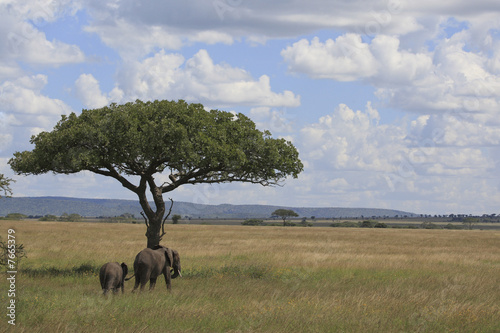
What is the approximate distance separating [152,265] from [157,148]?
6.18 meters

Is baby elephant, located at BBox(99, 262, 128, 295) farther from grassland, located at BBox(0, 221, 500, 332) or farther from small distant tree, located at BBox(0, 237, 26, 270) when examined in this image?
small distant tree, located at BBox(0, 237, 26, 270)

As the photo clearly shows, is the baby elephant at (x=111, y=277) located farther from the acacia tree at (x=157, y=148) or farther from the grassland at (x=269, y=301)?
the acacia tree at (x=157, y=148)

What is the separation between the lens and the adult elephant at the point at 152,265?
1748 cm

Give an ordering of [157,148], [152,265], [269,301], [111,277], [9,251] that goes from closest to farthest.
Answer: [269,301]
[111,277]
[9,251]
[152,265]
[157,148]

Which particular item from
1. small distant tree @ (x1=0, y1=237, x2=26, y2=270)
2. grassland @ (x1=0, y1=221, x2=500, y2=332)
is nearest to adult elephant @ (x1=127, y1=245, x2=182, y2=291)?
grassland @ (x1=0, y1=221, x2=500, y2=332)

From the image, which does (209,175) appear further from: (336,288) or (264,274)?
(336,288)

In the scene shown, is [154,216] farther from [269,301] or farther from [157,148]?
[269,301]

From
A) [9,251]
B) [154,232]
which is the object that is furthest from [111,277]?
[154,232]

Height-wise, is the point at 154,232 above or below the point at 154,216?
below

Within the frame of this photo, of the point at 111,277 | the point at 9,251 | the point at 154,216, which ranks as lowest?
the point at 111,277

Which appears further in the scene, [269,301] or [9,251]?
[9,251]

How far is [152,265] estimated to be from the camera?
17.7m

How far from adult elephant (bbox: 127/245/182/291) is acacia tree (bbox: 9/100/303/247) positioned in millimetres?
4521

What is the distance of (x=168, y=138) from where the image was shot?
72.9 ft
